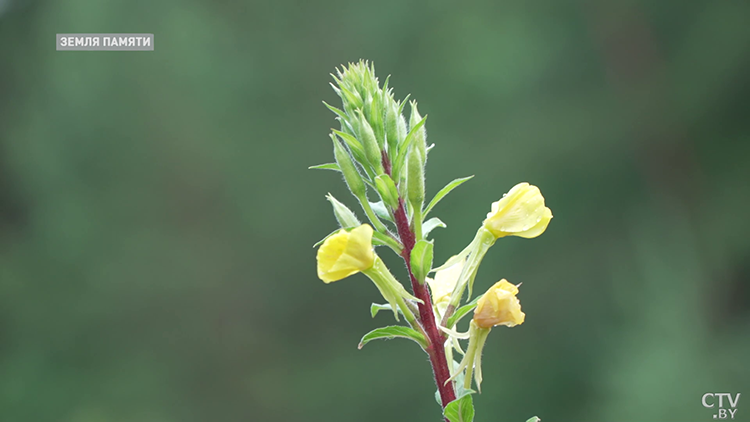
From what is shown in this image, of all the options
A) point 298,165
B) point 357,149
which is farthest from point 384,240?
point 298,165

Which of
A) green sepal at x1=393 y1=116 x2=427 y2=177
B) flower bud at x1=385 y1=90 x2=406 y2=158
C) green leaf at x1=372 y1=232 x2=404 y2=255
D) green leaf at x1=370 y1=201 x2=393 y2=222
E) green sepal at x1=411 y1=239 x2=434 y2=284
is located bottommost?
green sepal at x1=411 y1=239 x2=434 y2=284

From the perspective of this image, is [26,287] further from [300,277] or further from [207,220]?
[300,277]

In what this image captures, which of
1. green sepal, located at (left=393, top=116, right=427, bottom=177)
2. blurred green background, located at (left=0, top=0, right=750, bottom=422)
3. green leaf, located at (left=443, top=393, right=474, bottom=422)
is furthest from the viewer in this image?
blurred green background, located at (left=0, top=0, right=750, bottom=422)

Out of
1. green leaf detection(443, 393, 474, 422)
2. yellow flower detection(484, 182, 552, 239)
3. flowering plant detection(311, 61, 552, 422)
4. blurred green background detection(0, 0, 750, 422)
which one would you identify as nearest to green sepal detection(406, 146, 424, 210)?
flowering plant detection(311, 61, 552, 422)

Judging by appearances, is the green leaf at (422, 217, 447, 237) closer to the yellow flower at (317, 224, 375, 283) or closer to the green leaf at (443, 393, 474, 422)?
the yellow flower at (317, 224, 375, 283)

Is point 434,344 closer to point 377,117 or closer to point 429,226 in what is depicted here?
point 429,226

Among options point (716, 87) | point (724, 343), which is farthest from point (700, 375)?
point (716, 87)
